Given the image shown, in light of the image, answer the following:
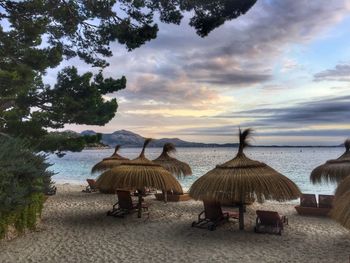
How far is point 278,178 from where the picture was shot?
10.1 metres

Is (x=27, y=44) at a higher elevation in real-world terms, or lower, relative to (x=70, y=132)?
higher

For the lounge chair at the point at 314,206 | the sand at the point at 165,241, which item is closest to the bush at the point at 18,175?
the sand at the point at 165,241

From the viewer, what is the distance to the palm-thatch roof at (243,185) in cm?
971

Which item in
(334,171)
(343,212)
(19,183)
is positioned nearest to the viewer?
(343,212)

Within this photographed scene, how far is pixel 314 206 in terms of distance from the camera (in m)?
14.1

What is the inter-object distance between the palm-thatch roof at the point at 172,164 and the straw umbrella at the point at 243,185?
7602mm

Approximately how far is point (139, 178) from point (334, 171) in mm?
7535

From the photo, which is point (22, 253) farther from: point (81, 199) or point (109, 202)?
point (81, 199)

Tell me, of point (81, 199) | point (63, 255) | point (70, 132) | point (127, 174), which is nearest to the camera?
point (63, 255)

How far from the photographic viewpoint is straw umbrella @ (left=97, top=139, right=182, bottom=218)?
11.7m

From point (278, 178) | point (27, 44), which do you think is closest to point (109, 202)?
point (27, 44)

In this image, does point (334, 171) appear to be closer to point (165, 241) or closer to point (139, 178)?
point (139, 178)

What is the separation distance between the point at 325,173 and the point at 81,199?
10932mm

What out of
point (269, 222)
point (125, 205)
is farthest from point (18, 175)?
point (269, 222)
